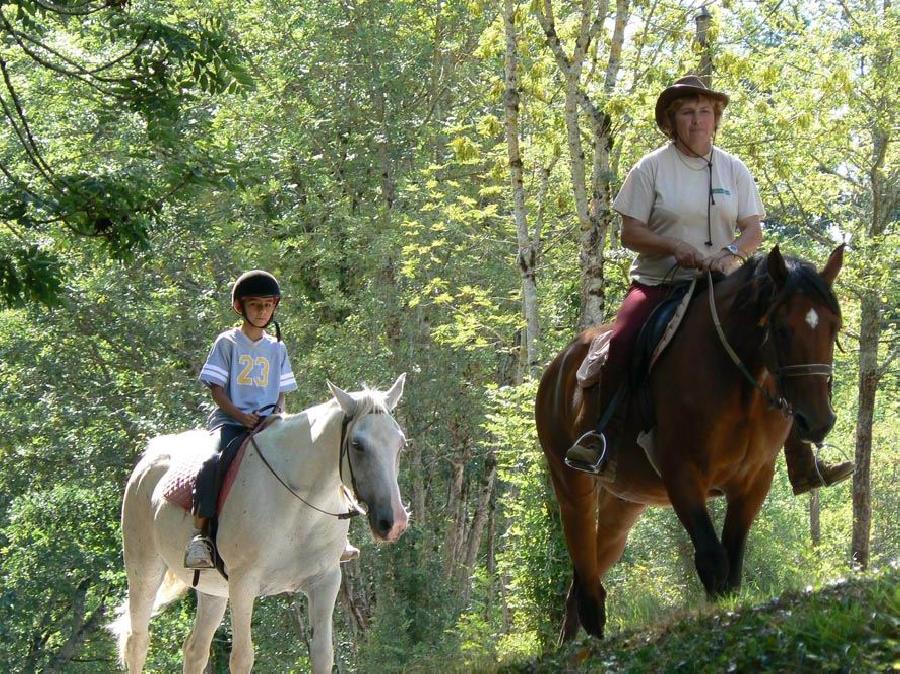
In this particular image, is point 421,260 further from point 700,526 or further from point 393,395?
point 700,526

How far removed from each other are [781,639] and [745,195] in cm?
345

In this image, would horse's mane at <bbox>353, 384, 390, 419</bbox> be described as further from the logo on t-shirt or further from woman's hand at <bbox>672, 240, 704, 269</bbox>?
woman's hand at <bbox>672, 240, 704, 269</bbox>

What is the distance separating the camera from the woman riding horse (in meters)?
7.92

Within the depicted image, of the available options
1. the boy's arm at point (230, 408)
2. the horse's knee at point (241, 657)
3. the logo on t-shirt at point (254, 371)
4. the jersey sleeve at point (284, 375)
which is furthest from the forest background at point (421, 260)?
the horse's knee at point (241, 657)

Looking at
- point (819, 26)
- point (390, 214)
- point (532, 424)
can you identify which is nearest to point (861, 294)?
point (819, 26)

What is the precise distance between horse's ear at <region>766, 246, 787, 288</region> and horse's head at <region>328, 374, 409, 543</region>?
7.83 ft

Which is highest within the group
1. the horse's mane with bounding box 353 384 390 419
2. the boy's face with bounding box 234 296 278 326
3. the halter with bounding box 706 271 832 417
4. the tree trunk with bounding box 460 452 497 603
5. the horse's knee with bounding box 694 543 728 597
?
the boy's face with bounding box 234 296 278 326

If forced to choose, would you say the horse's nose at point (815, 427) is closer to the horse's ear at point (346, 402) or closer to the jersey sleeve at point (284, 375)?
the horse's ear at point (346, 402)

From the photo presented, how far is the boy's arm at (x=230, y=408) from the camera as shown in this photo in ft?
30.2

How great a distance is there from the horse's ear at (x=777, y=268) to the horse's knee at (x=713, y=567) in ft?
5.01

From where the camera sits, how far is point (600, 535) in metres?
9.37

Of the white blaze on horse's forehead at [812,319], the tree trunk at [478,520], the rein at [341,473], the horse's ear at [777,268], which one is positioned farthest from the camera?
the tree trunk at [478,520]

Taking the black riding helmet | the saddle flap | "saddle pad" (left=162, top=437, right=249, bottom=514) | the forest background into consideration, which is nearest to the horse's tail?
"saddle pad" (left=162, top=437, right=249, bottom=514)

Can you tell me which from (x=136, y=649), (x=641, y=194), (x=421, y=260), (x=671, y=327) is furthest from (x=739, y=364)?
(x=421, y=260)
